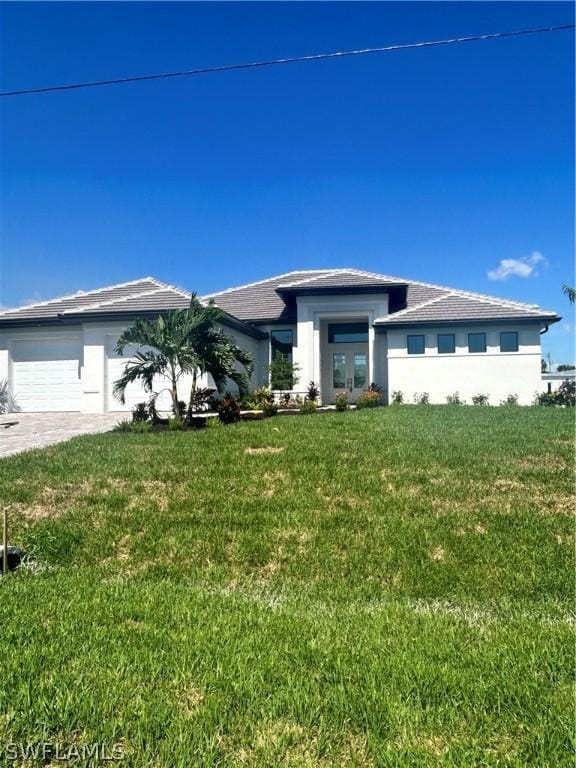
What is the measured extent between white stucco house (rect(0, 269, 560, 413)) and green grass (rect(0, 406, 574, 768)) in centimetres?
1077

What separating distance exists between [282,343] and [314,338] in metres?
2.18

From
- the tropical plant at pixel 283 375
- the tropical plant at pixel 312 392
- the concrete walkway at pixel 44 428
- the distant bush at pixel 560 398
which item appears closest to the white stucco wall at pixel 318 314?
the tropical plant at pixel 283 375

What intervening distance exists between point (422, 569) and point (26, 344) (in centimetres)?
2060

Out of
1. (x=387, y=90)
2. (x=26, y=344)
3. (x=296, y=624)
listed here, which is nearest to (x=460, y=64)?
(x=387, y=90)

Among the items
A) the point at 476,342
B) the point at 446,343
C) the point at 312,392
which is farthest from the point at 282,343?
the point at 476,342

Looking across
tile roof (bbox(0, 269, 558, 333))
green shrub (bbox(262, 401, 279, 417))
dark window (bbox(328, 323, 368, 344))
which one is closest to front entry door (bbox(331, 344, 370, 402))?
dark window (bbox(328, 323, 368, 344))

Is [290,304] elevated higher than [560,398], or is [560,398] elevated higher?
[290,304]

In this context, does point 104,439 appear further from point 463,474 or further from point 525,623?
point 525,623

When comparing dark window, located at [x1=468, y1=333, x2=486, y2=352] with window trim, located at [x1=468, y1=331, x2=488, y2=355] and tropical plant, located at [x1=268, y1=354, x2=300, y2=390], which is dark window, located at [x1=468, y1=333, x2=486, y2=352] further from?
tropical plant, located at [x1=268, y1=354, x2=300, y2=390]

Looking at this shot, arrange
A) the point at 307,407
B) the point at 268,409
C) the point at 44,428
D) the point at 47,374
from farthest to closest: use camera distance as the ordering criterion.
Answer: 1. the point at 47,374
2. the point at 307,407
3. the point at 268,409
4. the point at 44,428

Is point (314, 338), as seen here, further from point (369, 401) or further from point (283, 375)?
point (369, 401)

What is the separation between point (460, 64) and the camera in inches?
360

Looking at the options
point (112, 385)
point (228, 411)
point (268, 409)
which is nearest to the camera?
point (228, 411)

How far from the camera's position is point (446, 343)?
21578mm
